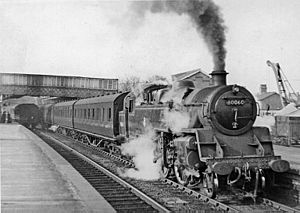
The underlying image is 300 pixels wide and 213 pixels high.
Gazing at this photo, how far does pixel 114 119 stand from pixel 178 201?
8285 mm

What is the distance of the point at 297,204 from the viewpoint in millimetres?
8758

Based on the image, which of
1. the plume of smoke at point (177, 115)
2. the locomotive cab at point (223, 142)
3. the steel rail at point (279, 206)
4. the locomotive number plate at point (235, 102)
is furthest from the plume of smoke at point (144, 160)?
the steel rail at point (279, 206)

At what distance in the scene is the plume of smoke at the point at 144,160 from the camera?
11.2 meters

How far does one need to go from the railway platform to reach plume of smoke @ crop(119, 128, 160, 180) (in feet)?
6.52

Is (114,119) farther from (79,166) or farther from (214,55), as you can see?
(214,55)

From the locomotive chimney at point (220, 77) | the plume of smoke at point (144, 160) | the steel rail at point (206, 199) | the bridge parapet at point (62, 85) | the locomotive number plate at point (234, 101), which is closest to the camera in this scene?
the steel rail at point (206, 199)

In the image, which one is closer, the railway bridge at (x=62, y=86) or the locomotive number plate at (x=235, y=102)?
the locomotive number plate at (x=235, y=102)

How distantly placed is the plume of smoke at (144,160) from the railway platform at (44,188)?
1987 mm

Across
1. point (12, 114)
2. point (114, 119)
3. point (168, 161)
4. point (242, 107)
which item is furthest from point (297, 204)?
point (12, 114)

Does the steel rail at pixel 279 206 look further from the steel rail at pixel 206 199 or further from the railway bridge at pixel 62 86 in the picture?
the railway bridge at pixel 62 86

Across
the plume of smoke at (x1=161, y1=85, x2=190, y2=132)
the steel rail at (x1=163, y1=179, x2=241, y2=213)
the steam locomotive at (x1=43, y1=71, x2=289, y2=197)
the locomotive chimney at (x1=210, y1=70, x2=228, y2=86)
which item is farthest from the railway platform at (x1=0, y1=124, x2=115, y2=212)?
the locomotive chimney at (x1=210, y1=70, x2=228, y2=86)

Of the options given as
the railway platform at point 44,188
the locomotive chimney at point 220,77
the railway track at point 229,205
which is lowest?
the railway track at point 229,205

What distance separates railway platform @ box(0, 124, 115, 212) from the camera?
6699 mm

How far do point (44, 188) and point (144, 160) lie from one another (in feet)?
13.4
